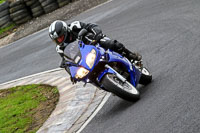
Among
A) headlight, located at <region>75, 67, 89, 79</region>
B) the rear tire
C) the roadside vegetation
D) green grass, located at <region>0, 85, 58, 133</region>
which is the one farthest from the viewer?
the roadside vegetation

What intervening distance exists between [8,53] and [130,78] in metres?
11.9

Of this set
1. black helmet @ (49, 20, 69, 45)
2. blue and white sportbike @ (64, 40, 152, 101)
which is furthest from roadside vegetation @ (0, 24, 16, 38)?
blue and white sportbike @ (64, 40, 152, 101)

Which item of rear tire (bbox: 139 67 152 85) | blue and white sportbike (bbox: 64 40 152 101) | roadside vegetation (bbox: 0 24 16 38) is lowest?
roadside vegetation (bbox: 0 24 16 38)

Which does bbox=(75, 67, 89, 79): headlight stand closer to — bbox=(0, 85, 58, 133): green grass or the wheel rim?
the wheel rim

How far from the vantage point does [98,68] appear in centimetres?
754

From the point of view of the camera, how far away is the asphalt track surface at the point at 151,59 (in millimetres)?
6492

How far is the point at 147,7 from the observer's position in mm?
16016

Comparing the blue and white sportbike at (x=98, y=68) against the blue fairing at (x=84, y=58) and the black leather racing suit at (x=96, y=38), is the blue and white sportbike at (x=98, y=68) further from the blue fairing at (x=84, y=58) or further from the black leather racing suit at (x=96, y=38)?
the black leather racing suit at (x=96, y=38)

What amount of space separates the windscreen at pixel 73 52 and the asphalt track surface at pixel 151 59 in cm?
119

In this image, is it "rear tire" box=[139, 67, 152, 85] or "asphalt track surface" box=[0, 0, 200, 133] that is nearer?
"asphalt track surface" box=[0, 0, 200, 133]

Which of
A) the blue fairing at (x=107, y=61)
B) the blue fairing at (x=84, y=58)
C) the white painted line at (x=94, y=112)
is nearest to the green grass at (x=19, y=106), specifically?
the white painted line at (x=94, y=112)

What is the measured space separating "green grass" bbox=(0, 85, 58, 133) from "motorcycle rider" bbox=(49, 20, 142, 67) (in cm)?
199

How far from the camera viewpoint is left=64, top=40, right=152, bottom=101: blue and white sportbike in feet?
24.1

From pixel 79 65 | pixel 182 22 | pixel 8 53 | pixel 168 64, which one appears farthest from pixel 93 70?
pixel 8 53
